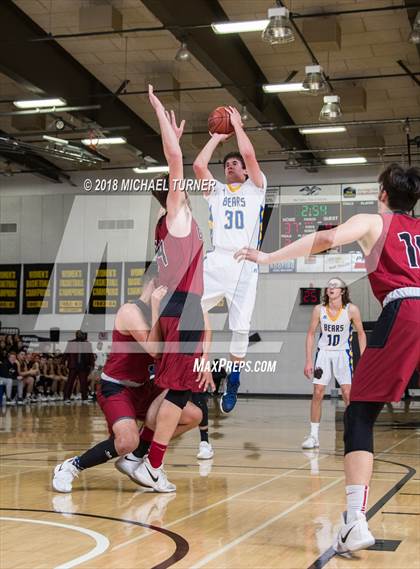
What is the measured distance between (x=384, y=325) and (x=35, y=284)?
21741mm

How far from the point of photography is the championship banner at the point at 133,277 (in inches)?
203

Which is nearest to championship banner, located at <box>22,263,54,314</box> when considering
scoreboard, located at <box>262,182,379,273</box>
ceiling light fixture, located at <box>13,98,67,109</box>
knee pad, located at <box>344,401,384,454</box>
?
ceiling light fixture, located at <box>13,98,67,109</box>

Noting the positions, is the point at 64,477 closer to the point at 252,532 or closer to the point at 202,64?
the point at 252,532

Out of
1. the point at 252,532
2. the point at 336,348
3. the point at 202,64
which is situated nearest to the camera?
the point at 252,532

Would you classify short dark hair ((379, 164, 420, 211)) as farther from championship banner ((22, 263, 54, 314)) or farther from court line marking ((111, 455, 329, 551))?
championship banner ((22, 263, 54, 314))

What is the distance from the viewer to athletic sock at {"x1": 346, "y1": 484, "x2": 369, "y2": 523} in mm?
4312

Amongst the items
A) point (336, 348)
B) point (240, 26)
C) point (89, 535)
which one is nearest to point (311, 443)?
point (336, 348)

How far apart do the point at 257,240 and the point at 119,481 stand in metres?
3.67

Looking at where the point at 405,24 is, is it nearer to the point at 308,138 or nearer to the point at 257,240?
the point at 308,138

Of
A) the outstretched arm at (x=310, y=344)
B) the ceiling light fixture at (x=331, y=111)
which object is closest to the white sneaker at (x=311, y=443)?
the outstretched arm at (x=310, y=344)

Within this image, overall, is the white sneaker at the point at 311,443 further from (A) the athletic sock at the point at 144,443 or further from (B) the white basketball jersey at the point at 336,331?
(A) the athletic sock at the point at 144,443

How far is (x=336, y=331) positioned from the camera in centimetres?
1045

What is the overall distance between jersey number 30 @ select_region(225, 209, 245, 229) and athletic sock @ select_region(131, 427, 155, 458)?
286 cm

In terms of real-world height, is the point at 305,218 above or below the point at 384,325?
above
